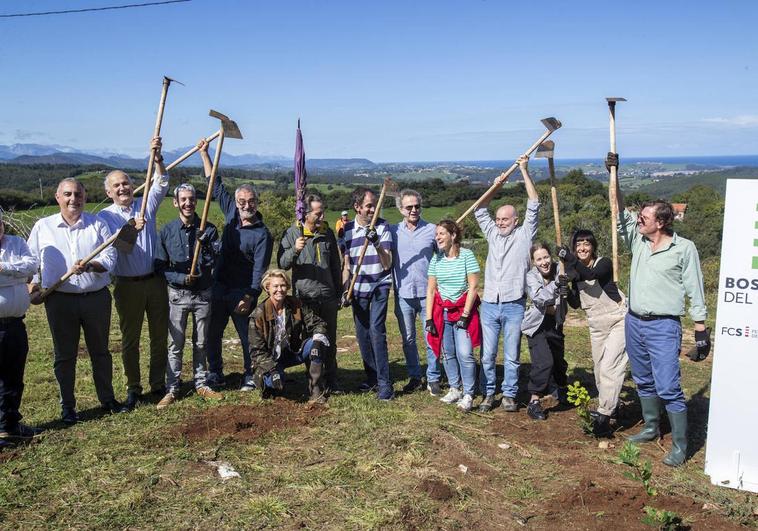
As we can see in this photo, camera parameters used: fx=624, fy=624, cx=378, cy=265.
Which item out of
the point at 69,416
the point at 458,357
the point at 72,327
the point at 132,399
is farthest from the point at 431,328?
the point at 69,416

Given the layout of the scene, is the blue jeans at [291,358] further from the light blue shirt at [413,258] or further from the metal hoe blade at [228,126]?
the metal hoe blade at [228,126]

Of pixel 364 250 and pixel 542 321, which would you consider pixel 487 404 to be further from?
pixel 364 250

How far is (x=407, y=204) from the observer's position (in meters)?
6.64

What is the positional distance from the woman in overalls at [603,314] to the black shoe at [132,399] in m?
4.44

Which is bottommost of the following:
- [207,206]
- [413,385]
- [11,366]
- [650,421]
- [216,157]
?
[413,385]

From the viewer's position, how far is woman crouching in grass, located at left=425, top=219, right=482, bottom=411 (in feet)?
20.9

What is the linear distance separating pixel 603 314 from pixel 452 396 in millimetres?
1774

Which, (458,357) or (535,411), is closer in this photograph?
(535,411)

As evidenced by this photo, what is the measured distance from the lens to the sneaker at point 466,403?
6.36 m

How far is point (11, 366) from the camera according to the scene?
5.29 m

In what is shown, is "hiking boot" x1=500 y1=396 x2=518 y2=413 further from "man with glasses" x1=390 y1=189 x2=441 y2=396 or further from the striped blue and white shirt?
the striped blue and white shirt

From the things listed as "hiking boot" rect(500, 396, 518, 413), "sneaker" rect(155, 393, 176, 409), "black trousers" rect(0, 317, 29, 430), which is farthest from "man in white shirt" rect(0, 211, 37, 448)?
"hiking boot" rect(500, 396, 518, 413)

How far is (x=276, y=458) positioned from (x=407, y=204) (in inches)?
115

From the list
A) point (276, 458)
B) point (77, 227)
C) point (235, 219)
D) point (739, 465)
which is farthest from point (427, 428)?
point (77, 227)
